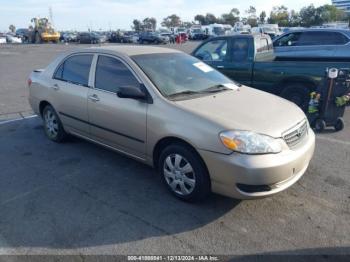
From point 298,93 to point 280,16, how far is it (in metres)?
84.6

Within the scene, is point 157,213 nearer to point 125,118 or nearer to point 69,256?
point 69,256

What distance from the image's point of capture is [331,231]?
3055 mm

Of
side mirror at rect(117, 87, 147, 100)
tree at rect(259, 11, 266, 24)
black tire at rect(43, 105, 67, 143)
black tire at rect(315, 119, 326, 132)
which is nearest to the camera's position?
side mirror at rect(117, 87, 147, 100)

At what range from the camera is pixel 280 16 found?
3255 inches

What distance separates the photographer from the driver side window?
7.51m

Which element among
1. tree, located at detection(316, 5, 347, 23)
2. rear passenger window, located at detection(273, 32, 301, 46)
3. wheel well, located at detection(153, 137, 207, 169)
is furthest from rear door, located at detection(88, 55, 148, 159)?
tree, located at detection(316, 5, 347, 23)

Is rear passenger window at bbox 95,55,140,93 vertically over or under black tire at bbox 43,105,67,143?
over

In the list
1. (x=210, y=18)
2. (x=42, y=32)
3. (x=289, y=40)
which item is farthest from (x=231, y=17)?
(x=289, y=40)

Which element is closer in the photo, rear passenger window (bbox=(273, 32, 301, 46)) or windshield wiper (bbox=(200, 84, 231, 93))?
windshield wiper (bbox=(200, 84, 231, 93))

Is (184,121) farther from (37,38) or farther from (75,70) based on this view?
(37,38)

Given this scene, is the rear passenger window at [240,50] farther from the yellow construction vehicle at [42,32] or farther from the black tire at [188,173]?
the yellow construction vehicle at [42,32]

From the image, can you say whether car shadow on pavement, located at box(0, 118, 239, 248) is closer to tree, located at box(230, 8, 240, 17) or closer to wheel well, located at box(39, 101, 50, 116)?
wheel well, located at box(39, 101, 50, 116)

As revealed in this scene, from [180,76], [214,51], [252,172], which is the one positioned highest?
[214,51]

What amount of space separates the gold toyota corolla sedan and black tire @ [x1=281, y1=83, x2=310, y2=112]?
2.66m
